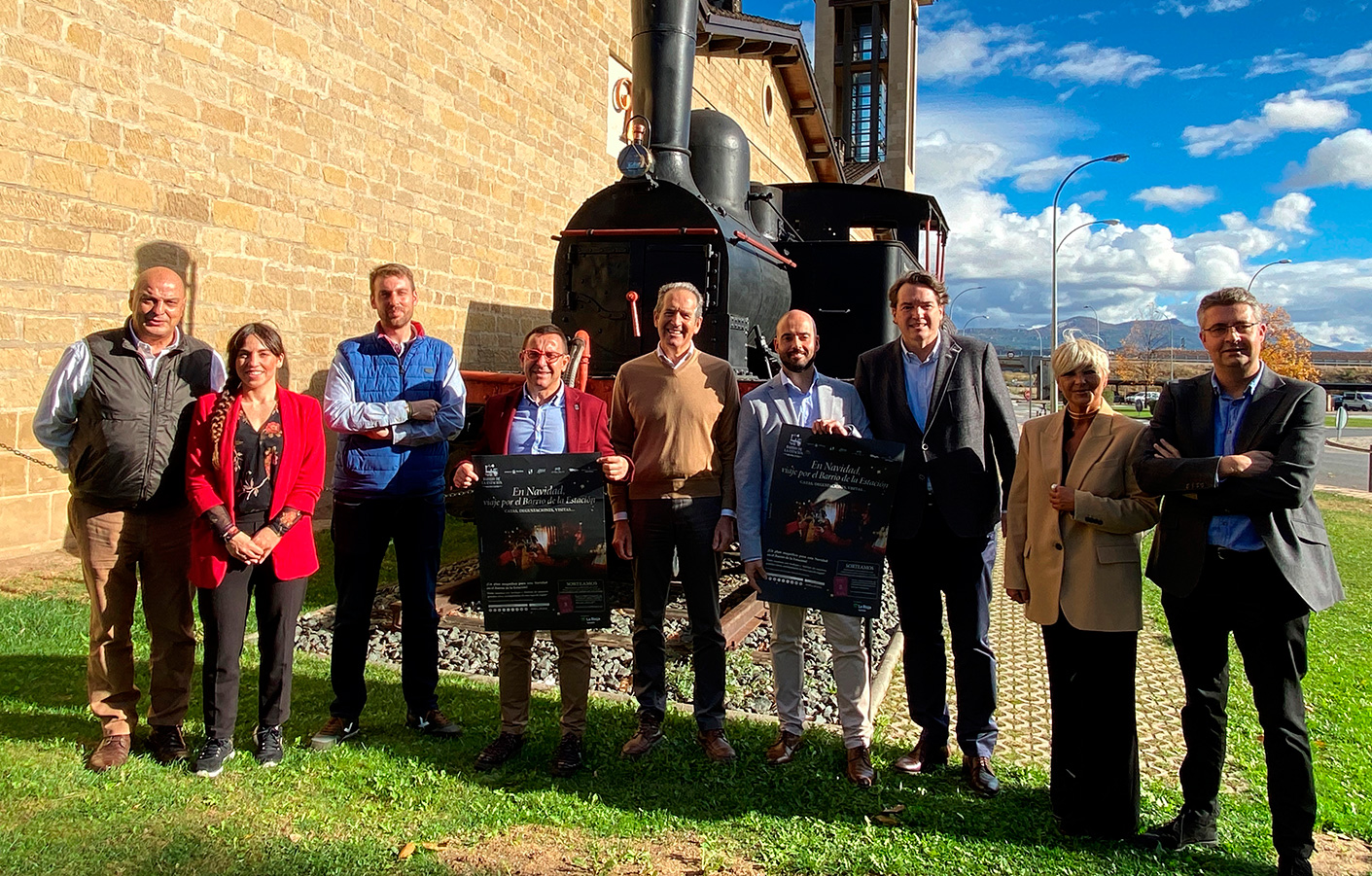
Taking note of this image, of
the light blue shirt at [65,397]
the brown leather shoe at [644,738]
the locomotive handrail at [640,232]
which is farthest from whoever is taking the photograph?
the locomotive handrail at [640,232]

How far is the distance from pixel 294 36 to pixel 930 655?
717 cm

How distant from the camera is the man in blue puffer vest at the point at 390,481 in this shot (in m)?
3.60

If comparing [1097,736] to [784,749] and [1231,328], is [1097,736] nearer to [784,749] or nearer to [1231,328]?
[784,749]

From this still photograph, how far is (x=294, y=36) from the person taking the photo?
7.71m

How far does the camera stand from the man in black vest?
10.6ft

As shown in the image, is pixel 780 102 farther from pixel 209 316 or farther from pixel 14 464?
pixel 14 464

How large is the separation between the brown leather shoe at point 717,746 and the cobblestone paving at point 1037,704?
0.72 metres

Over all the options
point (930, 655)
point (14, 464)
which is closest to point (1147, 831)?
point (930, 655)

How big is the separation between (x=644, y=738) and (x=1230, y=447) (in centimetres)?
225

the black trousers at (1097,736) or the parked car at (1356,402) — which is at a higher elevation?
the parked car at (1356,402)

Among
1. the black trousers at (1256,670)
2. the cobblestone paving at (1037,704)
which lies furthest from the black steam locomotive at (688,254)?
the black trousers at (1256,670)

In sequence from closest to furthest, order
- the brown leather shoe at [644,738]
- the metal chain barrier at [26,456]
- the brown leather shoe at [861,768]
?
the brown leather shoe at [861,768] < the brown leather shoe at [644,738] < the metal chain barrier at [26,456]

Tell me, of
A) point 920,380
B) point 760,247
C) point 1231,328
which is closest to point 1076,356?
point 1231,328

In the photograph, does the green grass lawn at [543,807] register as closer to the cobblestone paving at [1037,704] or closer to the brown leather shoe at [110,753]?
the brown leather shoe at [110,753]
